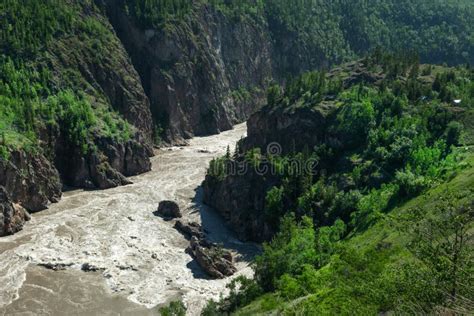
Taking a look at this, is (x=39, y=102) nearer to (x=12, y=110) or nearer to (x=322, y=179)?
(x=12, y=110)

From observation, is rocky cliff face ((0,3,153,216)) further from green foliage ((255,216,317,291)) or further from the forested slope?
green foliage ((255,216,317,291))

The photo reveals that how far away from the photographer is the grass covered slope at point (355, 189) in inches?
1273

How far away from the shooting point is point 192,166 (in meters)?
141

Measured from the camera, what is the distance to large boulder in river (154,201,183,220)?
4171 inches

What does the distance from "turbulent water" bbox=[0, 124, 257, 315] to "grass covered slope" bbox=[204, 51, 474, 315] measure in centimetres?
856

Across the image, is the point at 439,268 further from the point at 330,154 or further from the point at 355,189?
the point at 330,154

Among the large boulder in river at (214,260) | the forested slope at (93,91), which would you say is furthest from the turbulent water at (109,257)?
the forested slope at (93,91)

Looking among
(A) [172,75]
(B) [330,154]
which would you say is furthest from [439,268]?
(A) [172,75]

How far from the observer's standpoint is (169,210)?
105938mm

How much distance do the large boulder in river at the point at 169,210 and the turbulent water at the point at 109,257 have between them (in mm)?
2059

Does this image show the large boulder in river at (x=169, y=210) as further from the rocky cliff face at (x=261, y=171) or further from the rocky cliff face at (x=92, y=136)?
the rocky cliff face at (x=92, y=136)

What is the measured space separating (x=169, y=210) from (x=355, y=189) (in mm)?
36808

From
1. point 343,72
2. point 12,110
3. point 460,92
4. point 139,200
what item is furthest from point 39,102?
point 460,92

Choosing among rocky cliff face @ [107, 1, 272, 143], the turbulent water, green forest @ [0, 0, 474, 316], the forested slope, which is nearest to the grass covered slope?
green forest @ [0, 0, 474, 316]
